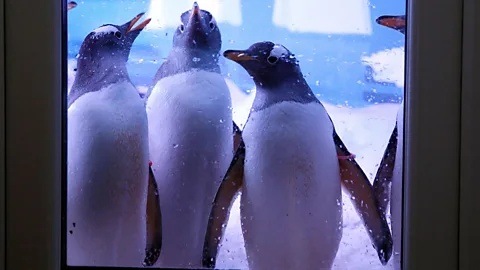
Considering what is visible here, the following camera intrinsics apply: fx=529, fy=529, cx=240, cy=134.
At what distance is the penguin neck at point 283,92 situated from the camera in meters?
0.94

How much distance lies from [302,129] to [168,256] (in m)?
0.34

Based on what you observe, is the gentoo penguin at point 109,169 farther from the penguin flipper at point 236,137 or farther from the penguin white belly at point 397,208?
the penguin white belly at point 397,208

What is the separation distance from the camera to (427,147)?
89 centimetres

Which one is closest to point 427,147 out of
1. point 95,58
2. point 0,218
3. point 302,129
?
point 302,129

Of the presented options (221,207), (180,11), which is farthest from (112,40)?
(221,207)

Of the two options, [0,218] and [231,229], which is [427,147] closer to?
[231,229]

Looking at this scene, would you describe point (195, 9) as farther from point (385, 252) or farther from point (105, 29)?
point (385, 252)

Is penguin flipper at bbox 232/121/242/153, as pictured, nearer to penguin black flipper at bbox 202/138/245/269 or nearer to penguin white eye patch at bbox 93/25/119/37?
penguin black flipper at bbox 202/138/245/269

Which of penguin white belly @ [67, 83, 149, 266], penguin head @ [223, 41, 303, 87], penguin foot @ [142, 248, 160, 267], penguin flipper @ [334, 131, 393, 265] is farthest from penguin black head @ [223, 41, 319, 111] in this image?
penguin foot @ [142, 248, 160, 267]

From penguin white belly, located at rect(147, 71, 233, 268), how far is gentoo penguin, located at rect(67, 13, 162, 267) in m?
0.02

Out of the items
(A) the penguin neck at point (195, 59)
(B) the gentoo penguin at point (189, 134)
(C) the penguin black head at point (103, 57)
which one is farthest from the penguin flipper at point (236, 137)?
(C) the penguin black head at point (103, 57)

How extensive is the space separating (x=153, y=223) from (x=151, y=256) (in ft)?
0.20

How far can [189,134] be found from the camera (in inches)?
37.7

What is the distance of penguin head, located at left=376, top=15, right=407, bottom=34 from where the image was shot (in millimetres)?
909
